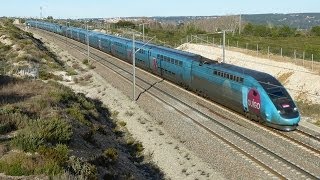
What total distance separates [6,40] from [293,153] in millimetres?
73672

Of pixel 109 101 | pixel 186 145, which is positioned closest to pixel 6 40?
pixel 109 101

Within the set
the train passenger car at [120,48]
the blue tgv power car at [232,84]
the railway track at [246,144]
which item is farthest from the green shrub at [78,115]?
the train passenger car at [120,48]

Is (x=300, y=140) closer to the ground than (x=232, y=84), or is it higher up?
closer to the ground

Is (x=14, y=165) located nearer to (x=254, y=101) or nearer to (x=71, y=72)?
(x=254, y=101)

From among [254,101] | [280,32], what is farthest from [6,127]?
[280,32]

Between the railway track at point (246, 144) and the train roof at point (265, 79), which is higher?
the train roof at point (265, 79)

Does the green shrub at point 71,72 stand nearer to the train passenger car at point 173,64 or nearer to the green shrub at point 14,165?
the train passenger car at point 173,64

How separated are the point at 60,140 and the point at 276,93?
1390 cm

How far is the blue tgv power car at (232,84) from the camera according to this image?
27.0m

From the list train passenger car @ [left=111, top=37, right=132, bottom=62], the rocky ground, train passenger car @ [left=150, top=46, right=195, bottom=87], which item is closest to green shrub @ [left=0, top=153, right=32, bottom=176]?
the rocky ground

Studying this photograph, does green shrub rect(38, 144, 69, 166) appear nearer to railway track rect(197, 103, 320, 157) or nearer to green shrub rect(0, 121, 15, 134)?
green shrub rect(0, 121, 15, 134)

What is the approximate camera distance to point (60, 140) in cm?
2045

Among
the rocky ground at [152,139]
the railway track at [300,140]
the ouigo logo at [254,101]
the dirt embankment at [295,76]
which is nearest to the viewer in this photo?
the rocky ground at [152,139]

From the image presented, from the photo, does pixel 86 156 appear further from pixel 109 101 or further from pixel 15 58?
pixel 15 58
